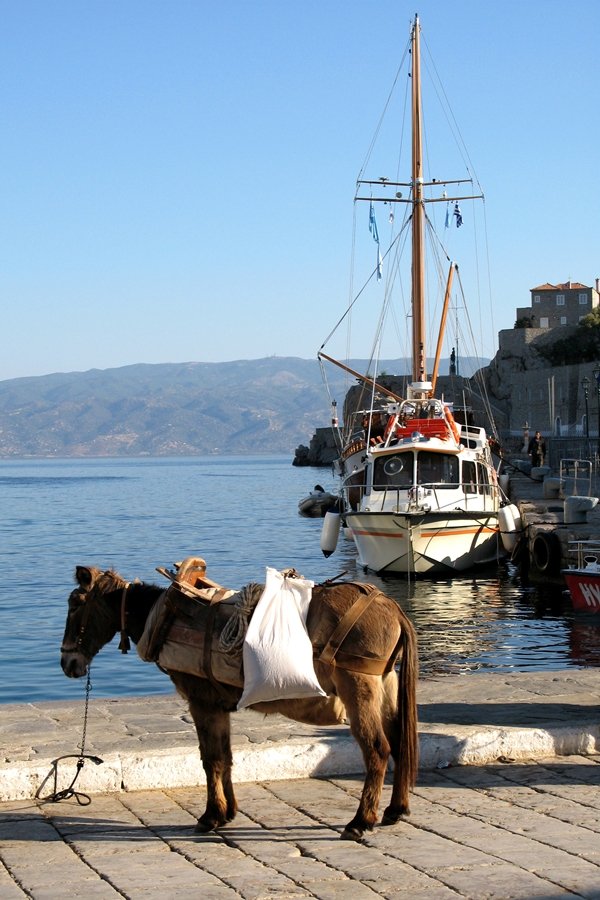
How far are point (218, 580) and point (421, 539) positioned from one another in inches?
222

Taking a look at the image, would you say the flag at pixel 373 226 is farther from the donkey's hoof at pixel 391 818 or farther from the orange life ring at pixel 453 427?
the donkey's hoof at pixel 391 818

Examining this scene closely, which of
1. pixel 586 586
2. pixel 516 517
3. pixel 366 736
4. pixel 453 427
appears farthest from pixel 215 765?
pixel 453 427

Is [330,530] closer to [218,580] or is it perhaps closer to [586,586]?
[218,580]

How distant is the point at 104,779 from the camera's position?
6363 millimetres

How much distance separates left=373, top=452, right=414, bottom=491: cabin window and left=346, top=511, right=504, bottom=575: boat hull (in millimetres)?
1207

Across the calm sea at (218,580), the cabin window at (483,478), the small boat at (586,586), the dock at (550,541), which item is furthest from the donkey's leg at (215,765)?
the cabin window at (483,478)

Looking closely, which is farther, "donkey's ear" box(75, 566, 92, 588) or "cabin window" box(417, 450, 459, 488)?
"cabin window" box(417, 450, 459, 488)

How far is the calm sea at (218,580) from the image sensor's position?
16.4 meters

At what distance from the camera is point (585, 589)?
19.0 metres

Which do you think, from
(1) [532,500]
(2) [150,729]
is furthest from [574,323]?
(2) [150,729]

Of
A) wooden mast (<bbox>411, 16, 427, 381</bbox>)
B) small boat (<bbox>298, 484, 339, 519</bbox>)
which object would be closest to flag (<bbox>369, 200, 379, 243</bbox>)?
wooden mast (<bbox>411, 16, 427, 381</bbox>)

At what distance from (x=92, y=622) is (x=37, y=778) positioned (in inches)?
40.0

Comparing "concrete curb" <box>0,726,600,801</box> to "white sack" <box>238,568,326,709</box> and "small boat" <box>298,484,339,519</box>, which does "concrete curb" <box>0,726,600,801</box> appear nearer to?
"white sack" <box>238,568,326,709</box>

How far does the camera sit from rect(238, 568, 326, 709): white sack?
18.3 feet
